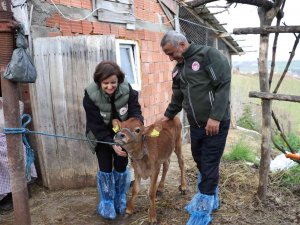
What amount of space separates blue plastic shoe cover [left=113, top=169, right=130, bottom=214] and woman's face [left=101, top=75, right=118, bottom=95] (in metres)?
1.10

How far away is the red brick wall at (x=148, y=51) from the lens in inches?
226

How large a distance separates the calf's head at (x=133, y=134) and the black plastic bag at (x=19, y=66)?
3.50 ft

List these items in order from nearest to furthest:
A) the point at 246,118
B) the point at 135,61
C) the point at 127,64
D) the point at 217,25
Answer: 1. the point at 127,64
2. the point at 135,61
3. the point at 217,25
4. the point at 246,118

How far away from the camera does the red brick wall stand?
18.8 ft

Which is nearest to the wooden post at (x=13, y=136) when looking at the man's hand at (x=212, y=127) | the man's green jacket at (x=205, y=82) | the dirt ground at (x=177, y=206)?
the dirt ground at (x=177, y=206)

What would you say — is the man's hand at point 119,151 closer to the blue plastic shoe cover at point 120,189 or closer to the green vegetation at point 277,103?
the blue plastic shoe cover at point 120,189

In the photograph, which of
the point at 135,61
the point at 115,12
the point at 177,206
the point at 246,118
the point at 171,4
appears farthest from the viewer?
the point at 246,118

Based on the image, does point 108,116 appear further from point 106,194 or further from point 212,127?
point 212,127

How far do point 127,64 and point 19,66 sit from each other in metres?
4.18

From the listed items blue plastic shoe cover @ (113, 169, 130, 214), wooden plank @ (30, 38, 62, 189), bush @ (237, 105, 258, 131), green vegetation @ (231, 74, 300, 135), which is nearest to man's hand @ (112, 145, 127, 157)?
blue plastic shoe cover @ (113, 169, 130, 214)

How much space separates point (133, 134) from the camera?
11.9 ft

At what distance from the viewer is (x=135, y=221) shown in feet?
13.6

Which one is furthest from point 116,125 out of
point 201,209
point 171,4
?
point 171,4

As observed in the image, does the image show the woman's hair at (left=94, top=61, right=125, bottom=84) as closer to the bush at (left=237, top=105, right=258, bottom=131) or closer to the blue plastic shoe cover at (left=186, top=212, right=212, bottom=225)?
the blue plastic shoe cover at (left=186, top=212, right=212, bottom=225)
